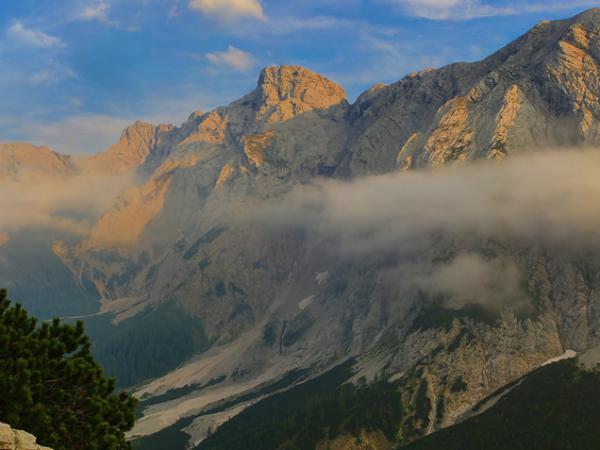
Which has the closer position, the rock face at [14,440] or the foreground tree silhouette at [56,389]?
the rock face at [14,440]

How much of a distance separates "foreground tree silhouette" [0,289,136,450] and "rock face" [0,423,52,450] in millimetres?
9585

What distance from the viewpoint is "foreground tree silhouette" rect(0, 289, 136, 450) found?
50.9m

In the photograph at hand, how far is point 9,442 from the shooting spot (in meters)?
39.4

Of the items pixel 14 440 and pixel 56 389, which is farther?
pixel 56 389

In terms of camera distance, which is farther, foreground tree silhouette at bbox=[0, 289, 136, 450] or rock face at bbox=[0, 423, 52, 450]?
foreground tree silhouette at bbox=[0, 289, 136, 450]

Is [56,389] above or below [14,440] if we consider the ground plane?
above

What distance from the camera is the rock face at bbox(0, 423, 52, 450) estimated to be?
39125mm

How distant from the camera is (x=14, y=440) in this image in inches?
1576

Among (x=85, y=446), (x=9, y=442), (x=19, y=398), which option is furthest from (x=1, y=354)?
(x=9, y=442)

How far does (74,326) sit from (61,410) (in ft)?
25.3

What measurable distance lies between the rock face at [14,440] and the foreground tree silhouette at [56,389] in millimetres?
9585

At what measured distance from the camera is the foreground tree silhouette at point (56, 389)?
5091 cm

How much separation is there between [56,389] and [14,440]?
1490cm

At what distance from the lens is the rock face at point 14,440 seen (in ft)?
128
